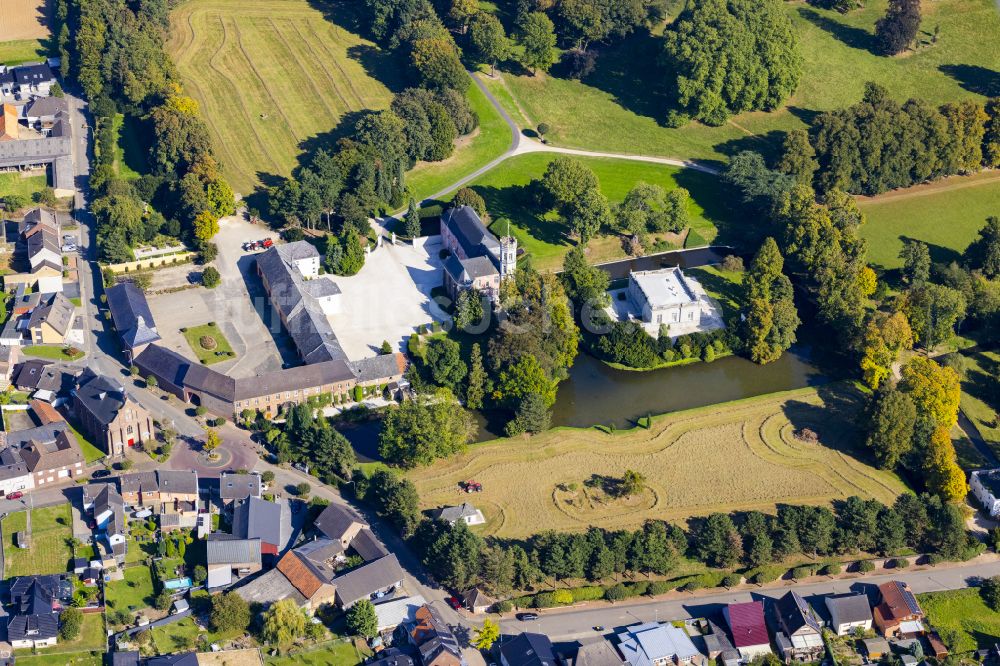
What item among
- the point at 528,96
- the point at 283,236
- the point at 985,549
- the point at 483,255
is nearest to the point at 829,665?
the point at 985,549

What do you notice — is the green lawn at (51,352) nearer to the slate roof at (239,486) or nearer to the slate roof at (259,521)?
the slate roof at (239,486)

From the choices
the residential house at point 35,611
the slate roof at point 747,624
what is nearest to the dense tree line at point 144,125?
the residential house at point 35,611

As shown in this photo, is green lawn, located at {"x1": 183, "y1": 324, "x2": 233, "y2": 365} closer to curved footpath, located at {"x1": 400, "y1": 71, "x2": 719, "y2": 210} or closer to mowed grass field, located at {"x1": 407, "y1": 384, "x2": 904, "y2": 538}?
mowed grass field, located at {"x1": 407, "y1": 384, "x2": 904, "y2": 538}

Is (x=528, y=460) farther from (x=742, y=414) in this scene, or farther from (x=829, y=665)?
(x=829, y=665)

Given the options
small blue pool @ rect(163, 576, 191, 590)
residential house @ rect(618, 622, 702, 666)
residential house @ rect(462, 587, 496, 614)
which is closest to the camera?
residential house @ rect(618, 622, 702, 666)

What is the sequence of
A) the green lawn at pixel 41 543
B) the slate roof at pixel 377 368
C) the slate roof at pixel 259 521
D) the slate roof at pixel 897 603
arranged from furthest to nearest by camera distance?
1. the slate roof at pixel 377 368
2. the slate roof at pixel 259 521
3. the green lawn at pixel 41 543
4. the slate roof at pixel 897 603

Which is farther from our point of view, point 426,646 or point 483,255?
point 483,255

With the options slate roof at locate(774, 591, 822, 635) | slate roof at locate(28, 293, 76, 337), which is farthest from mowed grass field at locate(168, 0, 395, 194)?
slate roof at locate(774, 591, 822, 635)
